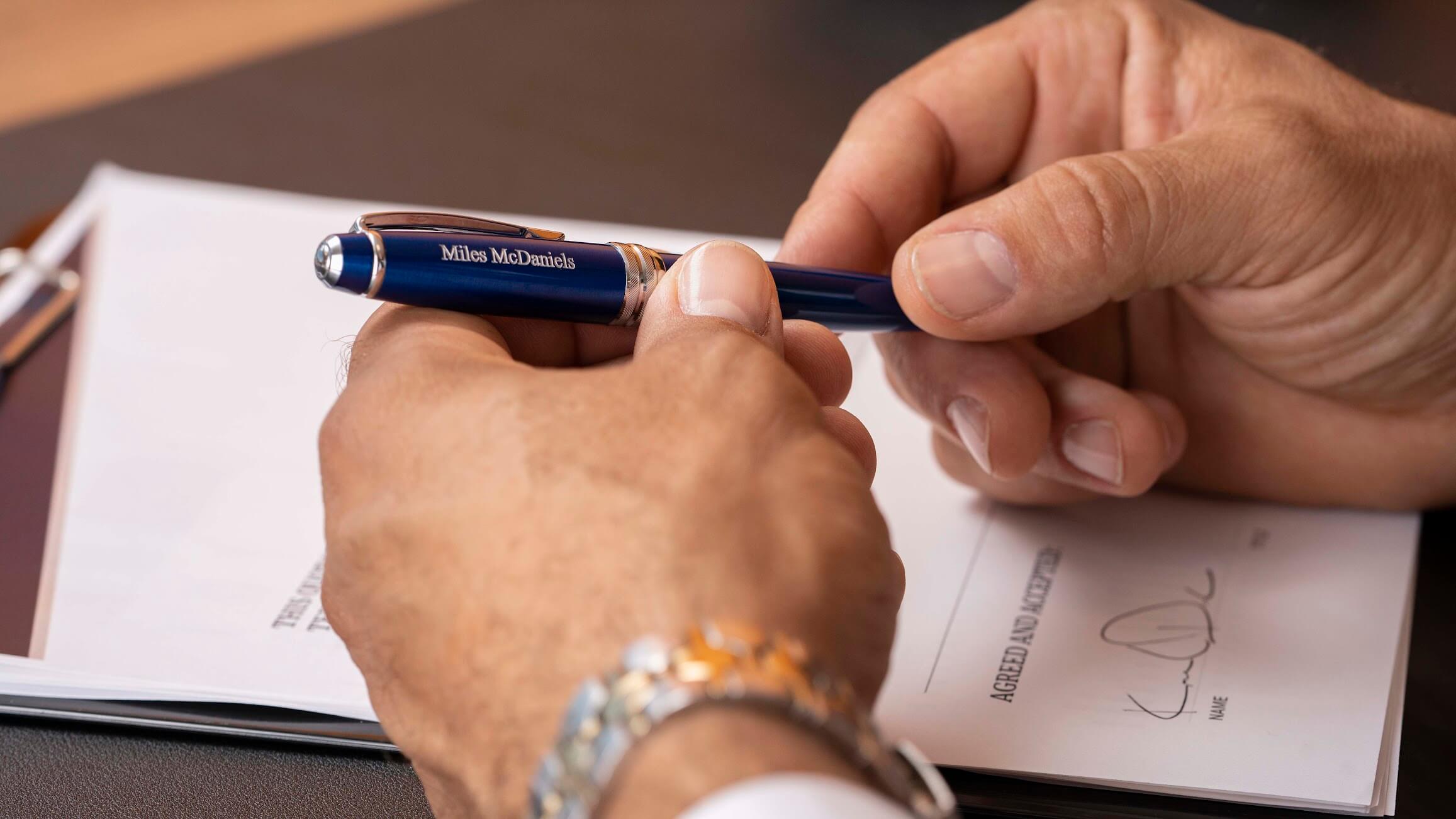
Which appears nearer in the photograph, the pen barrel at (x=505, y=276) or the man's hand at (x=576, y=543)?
the man's hand at (x=576, y=543)

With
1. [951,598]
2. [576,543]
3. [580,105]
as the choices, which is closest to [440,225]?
[576,543]

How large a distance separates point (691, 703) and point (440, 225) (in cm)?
25

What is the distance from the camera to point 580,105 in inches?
41.6

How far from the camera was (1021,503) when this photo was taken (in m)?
0.67

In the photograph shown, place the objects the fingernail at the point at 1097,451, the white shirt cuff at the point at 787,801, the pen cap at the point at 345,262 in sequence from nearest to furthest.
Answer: the white shirt cuff at the point at 787,801, the pen cap at the point at 345,262, the fingernail at the point at 1097,451

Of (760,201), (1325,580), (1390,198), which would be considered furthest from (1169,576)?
(760,201)

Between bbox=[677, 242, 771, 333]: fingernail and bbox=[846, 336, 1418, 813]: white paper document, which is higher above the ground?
bbox=[677, 242, 771, 333]: fingernail

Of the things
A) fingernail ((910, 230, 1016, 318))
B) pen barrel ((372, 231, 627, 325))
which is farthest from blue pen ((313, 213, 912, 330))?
fingernail ((910, 230, 1016, 318))

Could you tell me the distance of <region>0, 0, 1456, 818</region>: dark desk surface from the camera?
0.95 metres

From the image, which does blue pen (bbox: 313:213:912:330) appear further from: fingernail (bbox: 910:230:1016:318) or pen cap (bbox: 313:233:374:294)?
fingernail (bbox: 910:230:1016:318)
